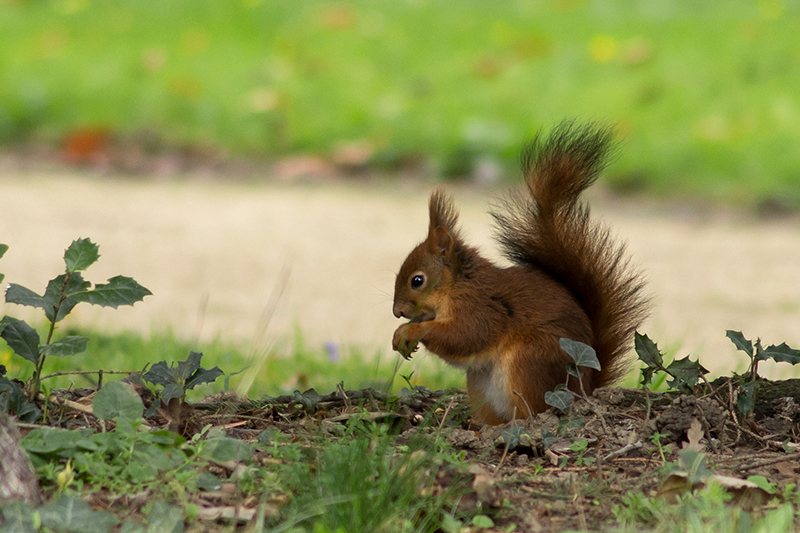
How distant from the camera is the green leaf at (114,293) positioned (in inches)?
76.2

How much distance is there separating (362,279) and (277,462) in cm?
292

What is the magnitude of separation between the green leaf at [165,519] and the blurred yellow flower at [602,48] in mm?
6559

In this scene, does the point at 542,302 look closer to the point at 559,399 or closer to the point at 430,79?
the point at 559,399

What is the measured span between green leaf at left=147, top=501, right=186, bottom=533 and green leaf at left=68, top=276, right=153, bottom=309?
520 millimetres

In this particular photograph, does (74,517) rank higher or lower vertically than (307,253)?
lower

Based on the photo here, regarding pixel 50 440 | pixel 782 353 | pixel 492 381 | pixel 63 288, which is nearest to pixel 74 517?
pixel 50 440

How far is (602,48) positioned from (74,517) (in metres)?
6.94

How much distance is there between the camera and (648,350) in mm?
2184

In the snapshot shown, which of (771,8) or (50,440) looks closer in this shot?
(50,440)

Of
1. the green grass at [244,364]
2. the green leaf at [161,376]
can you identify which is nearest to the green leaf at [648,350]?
the green grass at [244,364]

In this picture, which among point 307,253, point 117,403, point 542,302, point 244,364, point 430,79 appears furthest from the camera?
point 430,79

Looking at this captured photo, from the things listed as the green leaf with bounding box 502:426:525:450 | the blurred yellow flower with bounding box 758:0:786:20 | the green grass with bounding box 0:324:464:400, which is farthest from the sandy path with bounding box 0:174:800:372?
the blurred yellow flower with bounding box 758:0:786:20

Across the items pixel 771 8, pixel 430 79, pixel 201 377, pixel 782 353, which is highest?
pixel 771 8

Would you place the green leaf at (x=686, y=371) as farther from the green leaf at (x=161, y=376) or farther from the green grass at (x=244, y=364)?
the green leaf at (x=161, y=376)
